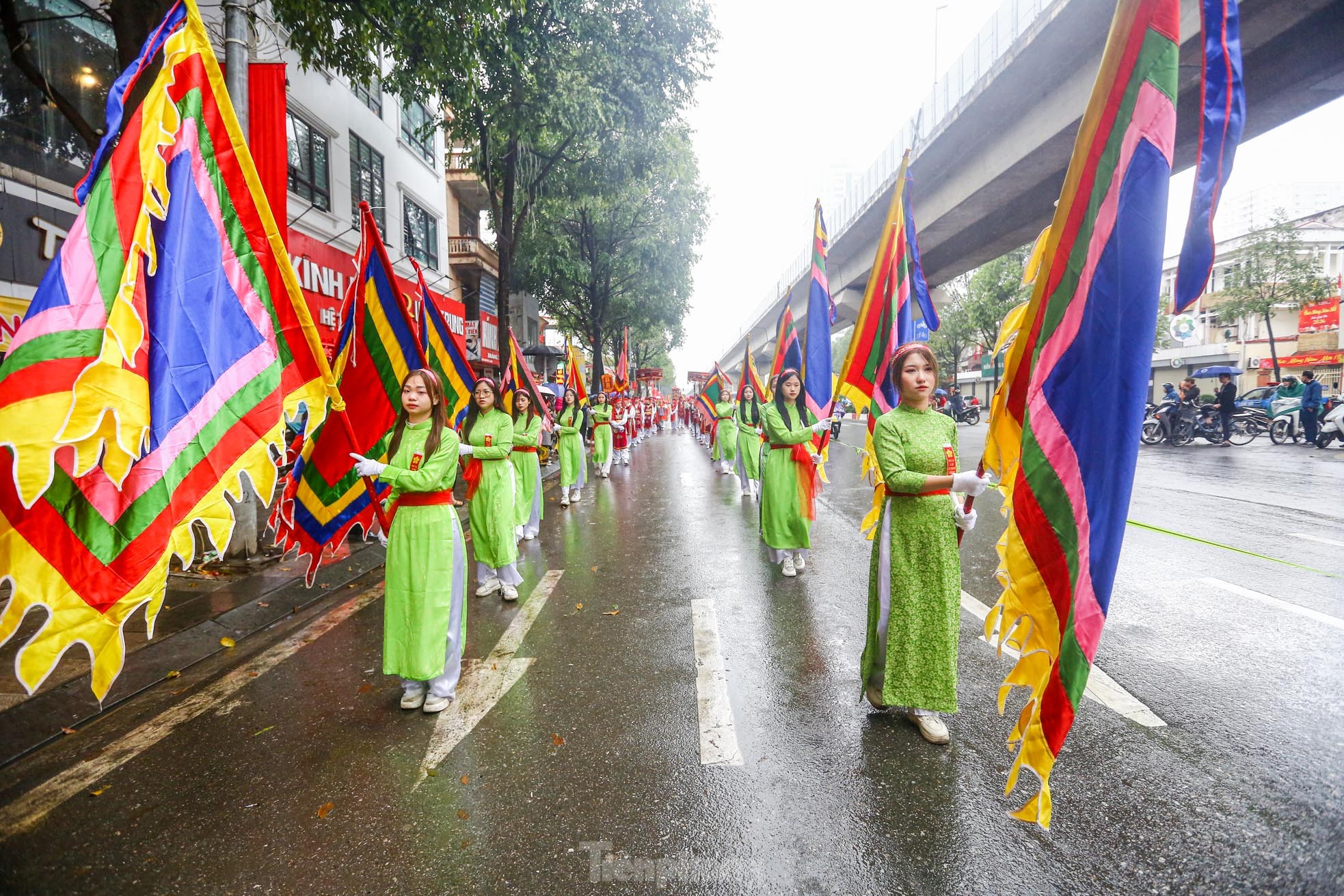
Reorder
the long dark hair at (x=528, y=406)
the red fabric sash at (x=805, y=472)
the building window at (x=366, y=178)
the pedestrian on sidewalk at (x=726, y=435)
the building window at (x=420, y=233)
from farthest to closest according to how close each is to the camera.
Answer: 1. the building window at (x=420, y=233)
2. the building window at (x=366, y=178)
3. the pedestrian on sidewalk at (x=726, y=435)
4. the long dark hair at (x=528, y=406)
5. the red fabric sash at (x=805, y=472)

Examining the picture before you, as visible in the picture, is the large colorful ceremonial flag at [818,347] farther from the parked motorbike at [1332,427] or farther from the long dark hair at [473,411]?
the parked motorbike at [1332,427]

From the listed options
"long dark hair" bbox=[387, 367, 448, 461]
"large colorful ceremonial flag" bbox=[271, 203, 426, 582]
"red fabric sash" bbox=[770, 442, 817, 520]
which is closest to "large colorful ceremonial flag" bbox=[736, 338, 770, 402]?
"red fabric sash" bbox=[770, 442, 817, 520]

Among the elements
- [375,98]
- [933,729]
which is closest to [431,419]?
[933,729]

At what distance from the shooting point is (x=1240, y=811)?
254cm

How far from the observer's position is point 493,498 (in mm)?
5750

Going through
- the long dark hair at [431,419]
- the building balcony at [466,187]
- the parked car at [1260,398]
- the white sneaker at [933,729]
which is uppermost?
the building balcony at [466,187]

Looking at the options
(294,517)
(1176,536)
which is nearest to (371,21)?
(294,517)

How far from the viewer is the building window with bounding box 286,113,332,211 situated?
13211mm

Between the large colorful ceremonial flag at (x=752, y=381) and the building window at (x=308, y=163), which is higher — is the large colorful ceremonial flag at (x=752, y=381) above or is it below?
below

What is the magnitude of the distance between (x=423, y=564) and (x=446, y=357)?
2.88 metres

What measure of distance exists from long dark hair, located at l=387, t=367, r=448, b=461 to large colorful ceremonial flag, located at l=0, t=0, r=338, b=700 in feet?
2.63

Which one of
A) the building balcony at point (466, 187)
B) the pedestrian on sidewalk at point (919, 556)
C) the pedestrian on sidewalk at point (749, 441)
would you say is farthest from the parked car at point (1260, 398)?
the building balcony at point (466, 187)

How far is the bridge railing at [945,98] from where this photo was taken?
11.3m

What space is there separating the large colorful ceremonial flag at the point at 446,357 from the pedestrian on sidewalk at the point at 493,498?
30 cm
